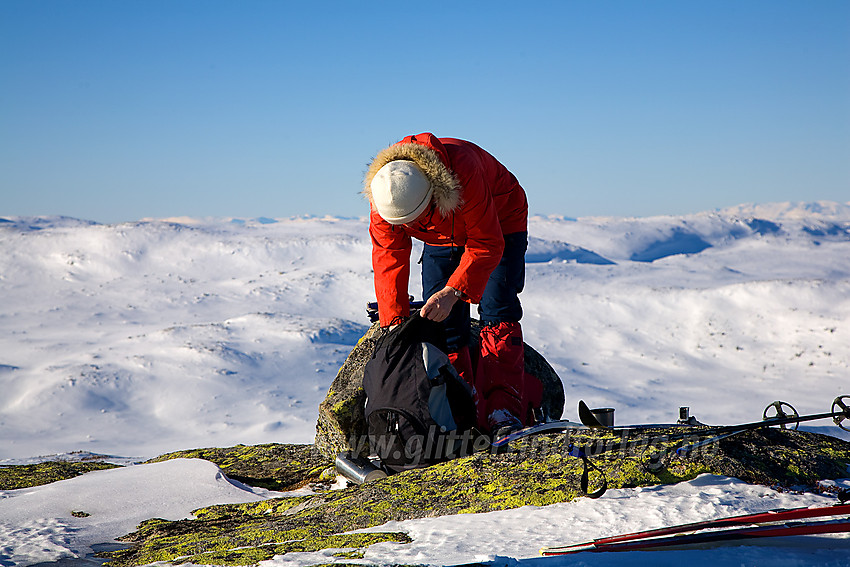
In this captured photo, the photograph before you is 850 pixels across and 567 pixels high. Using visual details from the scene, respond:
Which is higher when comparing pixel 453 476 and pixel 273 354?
pixel 453 476

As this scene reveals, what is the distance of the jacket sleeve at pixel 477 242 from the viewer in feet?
12.5

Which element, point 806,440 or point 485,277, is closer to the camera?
point 806,440

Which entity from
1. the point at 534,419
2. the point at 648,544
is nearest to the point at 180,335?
the point at 534,419

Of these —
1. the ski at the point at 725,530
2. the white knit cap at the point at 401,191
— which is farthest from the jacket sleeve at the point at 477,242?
the ski at the point at 725,530

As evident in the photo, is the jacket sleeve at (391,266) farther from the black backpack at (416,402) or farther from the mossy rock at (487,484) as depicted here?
the mossy rock at (487,484)

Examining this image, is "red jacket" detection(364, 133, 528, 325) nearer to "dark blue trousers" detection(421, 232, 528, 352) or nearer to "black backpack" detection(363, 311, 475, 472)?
"dark blue trousers" detection(421, 232, 528, 352)

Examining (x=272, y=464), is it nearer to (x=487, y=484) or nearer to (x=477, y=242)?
(x=477, y=242)

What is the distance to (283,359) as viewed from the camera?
16.9m

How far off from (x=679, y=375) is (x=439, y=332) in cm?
1574

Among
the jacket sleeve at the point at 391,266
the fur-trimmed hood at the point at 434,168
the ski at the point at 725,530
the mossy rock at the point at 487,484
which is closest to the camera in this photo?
the ski at the point at 725,530

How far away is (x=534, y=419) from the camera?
485 cm

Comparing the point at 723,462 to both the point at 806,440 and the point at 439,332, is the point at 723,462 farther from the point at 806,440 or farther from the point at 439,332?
the point at 439,332

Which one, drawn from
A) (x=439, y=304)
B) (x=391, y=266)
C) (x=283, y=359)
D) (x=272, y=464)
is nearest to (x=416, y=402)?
(x=439, y=304)

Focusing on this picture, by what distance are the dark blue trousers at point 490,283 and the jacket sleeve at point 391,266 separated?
0.84 feet
